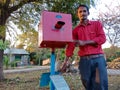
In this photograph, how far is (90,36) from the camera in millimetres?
3645

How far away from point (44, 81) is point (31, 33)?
6786mm

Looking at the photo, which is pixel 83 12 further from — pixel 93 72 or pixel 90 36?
pixel 93 72

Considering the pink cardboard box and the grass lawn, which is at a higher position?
the pink cardboard box

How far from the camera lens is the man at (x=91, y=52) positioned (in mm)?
3555

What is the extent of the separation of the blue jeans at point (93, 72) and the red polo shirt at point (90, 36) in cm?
10

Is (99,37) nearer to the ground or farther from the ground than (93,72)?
farther from the ground

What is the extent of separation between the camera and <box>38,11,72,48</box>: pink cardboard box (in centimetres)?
334

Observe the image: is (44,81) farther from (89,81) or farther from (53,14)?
(53,14)

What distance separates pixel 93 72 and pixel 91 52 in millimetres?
265

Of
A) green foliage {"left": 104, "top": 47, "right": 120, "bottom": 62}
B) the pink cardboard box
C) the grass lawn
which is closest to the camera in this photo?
the pink cardboard box

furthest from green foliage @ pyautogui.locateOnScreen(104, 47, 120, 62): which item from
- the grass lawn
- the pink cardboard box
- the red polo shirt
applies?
the pink cardboard box

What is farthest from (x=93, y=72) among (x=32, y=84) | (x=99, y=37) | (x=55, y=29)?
(x=32, y=84)

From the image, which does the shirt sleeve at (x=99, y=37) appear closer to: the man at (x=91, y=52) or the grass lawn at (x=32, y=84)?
the man at (x=91, y=52)

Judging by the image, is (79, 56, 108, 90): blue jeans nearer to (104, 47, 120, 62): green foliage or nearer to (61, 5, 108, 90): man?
(61, 5, 108, 90): man
